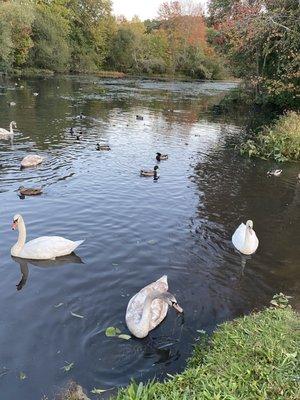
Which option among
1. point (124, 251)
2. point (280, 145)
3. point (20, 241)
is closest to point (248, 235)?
point (124, 251)

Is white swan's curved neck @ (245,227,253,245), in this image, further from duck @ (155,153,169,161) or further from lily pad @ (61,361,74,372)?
duck @ (155,153,169,161)

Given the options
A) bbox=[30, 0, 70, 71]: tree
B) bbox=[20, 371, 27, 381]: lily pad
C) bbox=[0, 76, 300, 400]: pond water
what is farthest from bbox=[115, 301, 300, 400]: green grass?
bbox=[30, 0, 70, 71]: tree

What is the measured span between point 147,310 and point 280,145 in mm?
19477

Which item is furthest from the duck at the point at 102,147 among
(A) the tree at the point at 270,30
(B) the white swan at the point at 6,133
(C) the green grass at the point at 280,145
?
(A) the tree at the point at 270,30

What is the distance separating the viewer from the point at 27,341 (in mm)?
8477

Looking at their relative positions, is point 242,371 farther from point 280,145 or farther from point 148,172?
point 280,145

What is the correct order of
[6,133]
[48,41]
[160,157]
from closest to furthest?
[160,157], [6,133], [48,41]

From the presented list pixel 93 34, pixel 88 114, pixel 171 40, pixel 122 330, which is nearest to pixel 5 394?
pixel 122 330

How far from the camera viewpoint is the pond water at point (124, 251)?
27.0 feet

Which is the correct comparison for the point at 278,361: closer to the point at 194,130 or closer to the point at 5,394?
the point at 5,394

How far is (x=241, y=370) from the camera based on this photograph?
20.0 feet

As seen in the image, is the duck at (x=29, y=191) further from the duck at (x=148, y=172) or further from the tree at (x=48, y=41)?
the tree at (x=48, y=41)

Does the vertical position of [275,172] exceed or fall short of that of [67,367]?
it falls short

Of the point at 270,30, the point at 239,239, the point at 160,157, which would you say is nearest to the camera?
the point at 239,239
